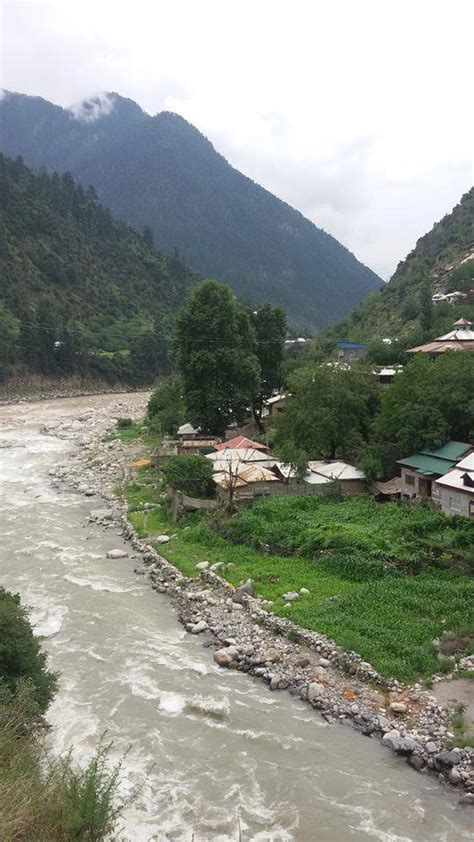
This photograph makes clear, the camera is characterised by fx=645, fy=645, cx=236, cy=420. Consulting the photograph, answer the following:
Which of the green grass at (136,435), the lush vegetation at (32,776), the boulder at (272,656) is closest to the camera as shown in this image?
the lush vegetation at (32,776)

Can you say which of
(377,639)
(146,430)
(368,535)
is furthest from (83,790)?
(146,430)

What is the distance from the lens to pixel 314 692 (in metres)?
11.9

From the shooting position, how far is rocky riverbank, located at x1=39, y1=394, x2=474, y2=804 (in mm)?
10250

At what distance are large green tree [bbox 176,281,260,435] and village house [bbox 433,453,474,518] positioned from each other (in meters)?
16.1

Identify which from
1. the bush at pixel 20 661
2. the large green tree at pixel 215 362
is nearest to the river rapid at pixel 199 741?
the bush at pixel 20 661

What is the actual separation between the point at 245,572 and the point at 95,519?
28.5 feet

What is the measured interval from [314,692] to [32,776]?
20.6 ft

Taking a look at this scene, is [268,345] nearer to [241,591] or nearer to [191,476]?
[191,476]

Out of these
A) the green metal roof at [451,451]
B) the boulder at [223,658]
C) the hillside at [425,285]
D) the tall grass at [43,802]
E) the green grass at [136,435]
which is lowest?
the boulder at [223,658]

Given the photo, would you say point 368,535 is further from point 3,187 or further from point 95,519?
point 3,187

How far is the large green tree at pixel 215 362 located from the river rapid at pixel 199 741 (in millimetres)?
17220

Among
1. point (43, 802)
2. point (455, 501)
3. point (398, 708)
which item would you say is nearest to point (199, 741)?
point (398, 708)

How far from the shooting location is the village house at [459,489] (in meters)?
18.7

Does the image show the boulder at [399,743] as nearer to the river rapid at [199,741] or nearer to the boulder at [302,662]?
the river rapid at [199,741]
